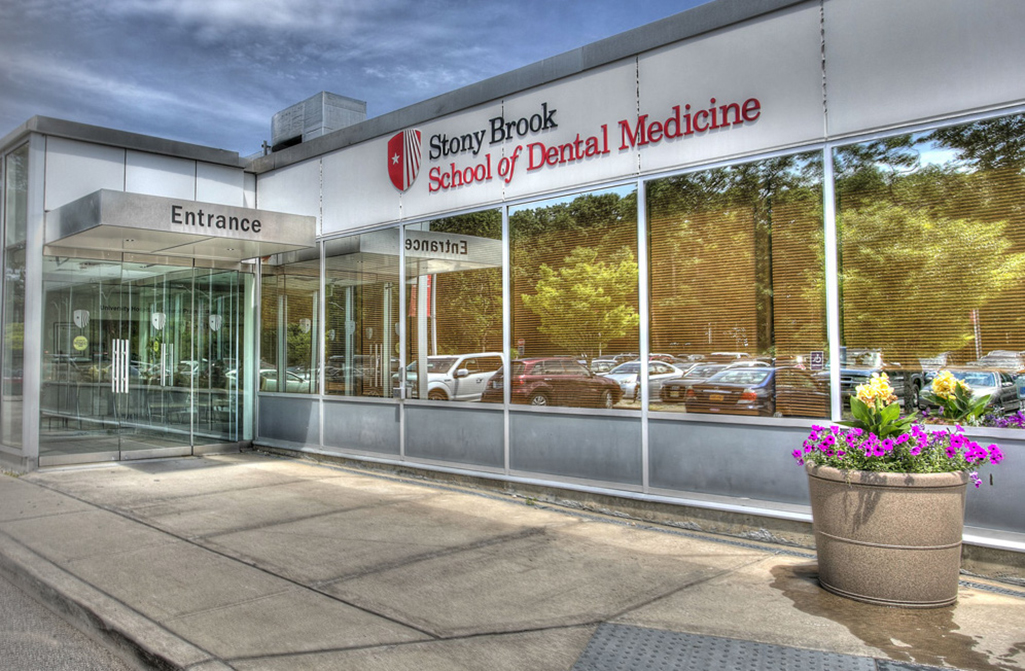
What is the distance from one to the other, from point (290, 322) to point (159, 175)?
3.10 metres

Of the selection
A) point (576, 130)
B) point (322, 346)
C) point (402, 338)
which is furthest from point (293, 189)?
point (576, 130)

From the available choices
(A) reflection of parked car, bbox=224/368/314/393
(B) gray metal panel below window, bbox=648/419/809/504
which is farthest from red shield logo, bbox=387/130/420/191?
(B) gray metal panel below window, bbox=648/419/809/504

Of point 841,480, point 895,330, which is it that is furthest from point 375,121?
point 841,480

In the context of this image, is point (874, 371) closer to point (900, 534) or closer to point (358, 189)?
point (900, 534)

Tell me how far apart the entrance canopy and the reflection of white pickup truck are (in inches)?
119

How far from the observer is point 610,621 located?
15.5 feet

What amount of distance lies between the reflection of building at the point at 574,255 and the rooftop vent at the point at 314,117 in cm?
109

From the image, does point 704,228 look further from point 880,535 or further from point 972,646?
point 972,646

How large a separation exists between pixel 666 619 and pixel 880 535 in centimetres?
151

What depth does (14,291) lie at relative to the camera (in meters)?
11.1

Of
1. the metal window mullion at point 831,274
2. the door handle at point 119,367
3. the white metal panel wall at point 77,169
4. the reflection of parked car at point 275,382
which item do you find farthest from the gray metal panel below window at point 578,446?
the white metal panel wall at point 77,169

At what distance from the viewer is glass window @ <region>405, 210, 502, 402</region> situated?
9.15 meters

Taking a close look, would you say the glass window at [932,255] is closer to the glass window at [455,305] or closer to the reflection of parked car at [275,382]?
the glass window at [455,305]

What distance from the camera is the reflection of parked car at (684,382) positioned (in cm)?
722
